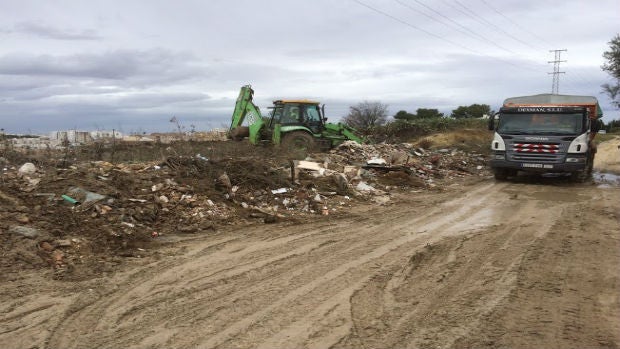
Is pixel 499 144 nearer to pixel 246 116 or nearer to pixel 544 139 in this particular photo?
pixel 544 139

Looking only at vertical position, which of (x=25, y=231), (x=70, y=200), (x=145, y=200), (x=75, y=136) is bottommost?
(x=25, y=231)

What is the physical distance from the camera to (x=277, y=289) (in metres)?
5.18

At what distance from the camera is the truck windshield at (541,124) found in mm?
13805

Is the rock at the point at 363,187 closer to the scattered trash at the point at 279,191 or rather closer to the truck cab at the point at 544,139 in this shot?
the scattered trash at the point at 279,191

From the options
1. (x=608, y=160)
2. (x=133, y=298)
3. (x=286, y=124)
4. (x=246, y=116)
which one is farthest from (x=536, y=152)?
(x=133, y=298)

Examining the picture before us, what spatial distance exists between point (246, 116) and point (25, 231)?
1262cm

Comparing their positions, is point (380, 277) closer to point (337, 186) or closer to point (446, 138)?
point (337, 186)

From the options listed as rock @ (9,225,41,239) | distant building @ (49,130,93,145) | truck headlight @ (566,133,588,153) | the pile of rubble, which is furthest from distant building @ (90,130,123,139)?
truck headlight @ (566,133,588,153)

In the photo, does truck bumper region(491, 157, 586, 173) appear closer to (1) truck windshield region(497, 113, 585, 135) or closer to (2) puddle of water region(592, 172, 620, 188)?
(1) truck windshield region(497, 113, 585, 135)

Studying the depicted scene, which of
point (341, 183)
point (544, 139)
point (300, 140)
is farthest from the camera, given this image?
point (300, 140)

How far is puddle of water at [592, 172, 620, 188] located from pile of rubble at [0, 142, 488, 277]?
18.2 ft

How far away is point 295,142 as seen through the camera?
1741 centimetres

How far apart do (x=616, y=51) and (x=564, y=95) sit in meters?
35.7

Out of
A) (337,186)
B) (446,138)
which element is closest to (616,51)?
(446,138)
